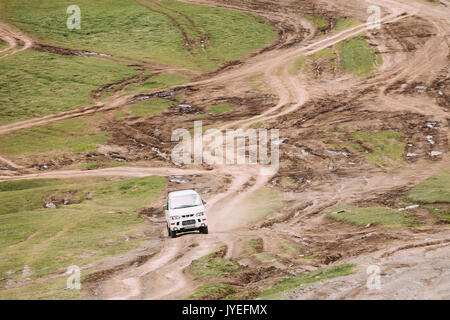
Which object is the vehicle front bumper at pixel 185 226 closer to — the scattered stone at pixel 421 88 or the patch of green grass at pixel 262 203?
the patch of green grass at pixel 262 203

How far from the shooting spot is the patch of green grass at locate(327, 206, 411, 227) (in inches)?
953

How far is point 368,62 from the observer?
5953 centimetres

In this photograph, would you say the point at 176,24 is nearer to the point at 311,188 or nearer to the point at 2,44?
the point at 2,44

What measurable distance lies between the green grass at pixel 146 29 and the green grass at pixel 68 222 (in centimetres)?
2970

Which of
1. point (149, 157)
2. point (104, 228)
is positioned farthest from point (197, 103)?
point (104, 228)

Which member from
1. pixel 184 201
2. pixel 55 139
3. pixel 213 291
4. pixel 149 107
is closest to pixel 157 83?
pixel 149 107

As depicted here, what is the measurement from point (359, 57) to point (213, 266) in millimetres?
47218

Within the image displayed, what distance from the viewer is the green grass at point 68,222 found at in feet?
74.3

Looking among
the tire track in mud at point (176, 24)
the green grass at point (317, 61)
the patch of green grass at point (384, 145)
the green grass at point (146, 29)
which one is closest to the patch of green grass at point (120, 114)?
the green grass at point (146, 29)

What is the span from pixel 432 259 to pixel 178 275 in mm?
9042

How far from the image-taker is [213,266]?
19734mm

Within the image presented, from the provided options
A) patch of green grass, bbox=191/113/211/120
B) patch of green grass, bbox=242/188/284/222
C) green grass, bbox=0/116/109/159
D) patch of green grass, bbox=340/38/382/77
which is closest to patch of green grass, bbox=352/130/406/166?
patch of green grass, bbox=242/188/284/222

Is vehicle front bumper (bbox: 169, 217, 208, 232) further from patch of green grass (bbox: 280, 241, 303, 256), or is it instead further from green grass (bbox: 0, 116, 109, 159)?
green grass (bbox: 0, 116, 109, 159)
